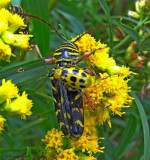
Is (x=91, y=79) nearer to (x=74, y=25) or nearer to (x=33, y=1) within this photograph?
(x=33, y=1)

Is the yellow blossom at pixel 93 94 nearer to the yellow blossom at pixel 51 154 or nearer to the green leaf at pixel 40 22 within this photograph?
the yellow blossom at pixel 51 154

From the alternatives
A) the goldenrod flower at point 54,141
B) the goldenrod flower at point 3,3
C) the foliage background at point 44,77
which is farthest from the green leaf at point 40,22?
the goldenrod flower at point 54,141

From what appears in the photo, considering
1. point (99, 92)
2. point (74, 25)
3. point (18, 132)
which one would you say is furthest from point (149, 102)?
point (99, 92)

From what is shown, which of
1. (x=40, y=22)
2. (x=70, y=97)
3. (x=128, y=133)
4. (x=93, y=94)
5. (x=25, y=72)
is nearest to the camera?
(x=70, y=97)

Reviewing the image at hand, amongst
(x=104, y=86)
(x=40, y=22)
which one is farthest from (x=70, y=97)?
(x=40, y=22)

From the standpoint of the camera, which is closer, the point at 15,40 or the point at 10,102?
the point at 10,102

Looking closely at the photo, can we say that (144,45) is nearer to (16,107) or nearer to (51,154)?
(51,154)

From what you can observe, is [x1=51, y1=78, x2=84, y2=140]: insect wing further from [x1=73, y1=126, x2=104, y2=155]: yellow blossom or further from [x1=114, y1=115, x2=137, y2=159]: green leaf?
[x1=114, y1=115, x2=137, y2=159]: green leaf
